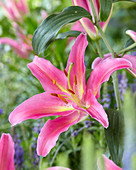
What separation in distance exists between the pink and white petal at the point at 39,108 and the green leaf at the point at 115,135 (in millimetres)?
50

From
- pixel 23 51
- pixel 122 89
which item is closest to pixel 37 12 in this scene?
pixel 23 51

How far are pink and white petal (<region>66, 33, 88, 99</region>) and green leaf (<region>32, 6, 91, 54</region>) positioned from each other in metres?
0.02

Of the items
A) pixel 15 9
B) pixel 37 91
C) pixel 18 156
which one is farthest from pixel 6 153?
pixel 15 9

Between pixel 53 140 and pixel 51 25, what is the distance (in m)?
0.13

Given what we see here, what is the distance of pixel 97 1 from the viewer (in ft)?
→ 1.12

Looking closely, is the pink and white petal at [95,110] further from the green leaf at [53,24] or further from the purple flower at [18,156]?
the purple flower at [18,156]

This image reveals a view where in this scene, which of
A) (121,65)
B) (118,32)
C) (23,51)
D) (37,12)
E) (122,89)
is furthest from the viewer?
(118,32)

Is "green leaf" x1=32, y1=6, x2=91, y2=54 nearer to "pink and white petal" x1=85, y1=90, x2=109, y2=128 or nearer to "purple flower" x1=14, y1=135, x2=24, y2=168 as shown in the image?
"pink and white petal" x1=85, y1=90, x2=109, y2=128

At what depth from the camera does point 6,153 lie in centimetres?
27

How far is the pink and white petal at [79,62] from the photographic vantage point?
31cm

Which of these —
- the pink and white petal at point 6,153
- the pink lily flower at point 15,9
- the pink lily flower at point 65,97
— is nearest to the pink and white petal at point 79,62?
the pink lily flower at point 65,97

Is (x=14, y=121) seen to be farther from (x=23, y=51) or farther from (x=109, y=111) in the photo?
(x=23, y=51)

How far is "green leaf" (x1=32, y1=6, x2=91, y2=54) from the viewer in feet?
0.98

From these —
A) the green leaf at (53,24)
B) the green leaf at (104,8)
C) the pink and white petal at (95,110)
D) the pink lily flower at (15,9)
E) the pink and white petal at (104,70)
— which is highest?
the pink lily flower at (15,9)
